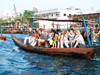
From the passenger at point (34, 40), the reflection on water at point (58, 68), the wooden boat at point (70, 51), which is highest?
the passenger at point (34, 40)

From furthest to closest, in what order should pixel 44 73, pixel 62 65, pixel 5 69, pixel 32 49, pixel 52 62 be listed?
pixel 32 49
pixel 52 62
pixel 62 65
pixel 5 69
pixel 44 73

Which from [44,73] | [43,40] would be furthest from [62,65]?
[43,40]

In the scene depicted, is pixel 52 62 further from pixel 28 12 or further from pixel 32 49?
pixel 28 12

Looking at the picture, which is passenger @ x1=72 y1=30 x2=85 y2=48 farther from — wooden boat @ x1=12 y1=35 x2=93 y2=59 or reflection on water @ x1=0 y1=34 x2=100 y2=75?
reflection on water @ x1=0 y1=34 x2=100 y2=75

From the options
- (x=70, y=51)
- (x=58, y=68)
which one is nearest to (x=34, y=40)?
(x=70, y=51)

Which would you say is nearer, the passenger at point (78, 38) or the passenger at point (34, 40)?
the passenger at point (78, 38)

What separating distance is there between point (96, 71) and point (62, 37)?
3734 millimetres

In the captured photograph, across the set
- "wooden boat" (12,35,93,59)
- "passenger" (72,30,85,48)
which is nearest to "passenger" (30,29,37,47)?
"wooden boat" (12,35,93,59)

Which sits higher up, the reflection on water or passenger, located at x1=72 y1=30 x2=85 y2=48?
passenger, located at x1=72 y1=30 x2=85 y2=48

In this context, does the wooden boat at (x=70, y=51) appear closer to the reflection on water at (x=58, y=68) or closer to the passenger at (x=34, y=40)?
the reflection on water at (x=58, y=68)

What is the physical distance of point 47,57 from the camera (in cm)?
1029

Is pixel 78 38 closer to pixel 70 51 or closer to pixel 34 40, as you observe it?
pixel 70 51

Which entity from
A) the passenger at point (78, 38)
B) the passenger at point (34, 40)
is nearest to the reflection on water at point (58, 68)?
the passenger at point (78, 38)

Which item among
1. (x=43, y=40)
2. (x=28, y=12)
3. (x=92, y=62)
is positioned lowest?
(x=92, y=62)
